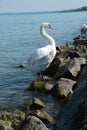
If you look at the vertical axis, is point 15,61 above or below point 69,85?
below

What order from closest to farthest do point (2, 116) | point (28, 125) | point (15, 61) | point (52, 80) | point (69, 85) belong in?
1. point (28, 125)
2. point (2, 116)
3. point (69, 85)
4. point (52, 80)
5. point (15, 61)

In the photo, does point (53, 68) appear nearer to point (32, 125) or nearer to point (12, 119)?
point (12, 119)

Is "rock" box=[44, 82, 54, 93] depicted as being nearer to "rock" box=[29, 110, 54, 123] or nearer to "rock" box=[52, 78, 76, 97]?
"rock" box=[52, 78, 76, 97]

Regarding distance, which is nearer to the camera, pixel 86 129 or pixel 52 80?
pixel 86 129

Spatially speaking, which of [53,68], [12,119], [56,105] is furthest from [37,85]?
[12,119]

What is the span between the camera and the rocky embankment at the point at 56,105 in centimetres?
779

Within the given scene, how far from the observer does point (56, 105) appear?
12.6m

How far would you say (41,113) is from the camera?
10453 millimetres

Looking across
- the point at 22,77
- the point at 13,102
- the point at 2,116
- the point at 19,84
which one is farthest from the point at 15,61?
the point at 2,116

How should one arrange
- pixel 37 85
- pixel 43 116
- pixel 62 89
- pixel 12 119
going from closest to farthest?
1. pixel 12 119
2. pixel 43 116
3. pixel 62 89
4. pixel 37 85

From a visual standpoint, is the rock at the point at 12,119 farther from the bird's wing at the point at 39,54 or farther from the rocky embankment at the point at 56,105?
the bird's wing at the point at 39,54

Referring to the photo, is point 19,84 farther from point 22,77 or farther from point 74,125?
point 74,125

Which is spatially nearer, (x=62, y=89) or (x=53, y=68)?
(x=62, y=89)

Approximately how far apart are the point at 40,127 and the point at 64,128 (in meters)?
1.54
